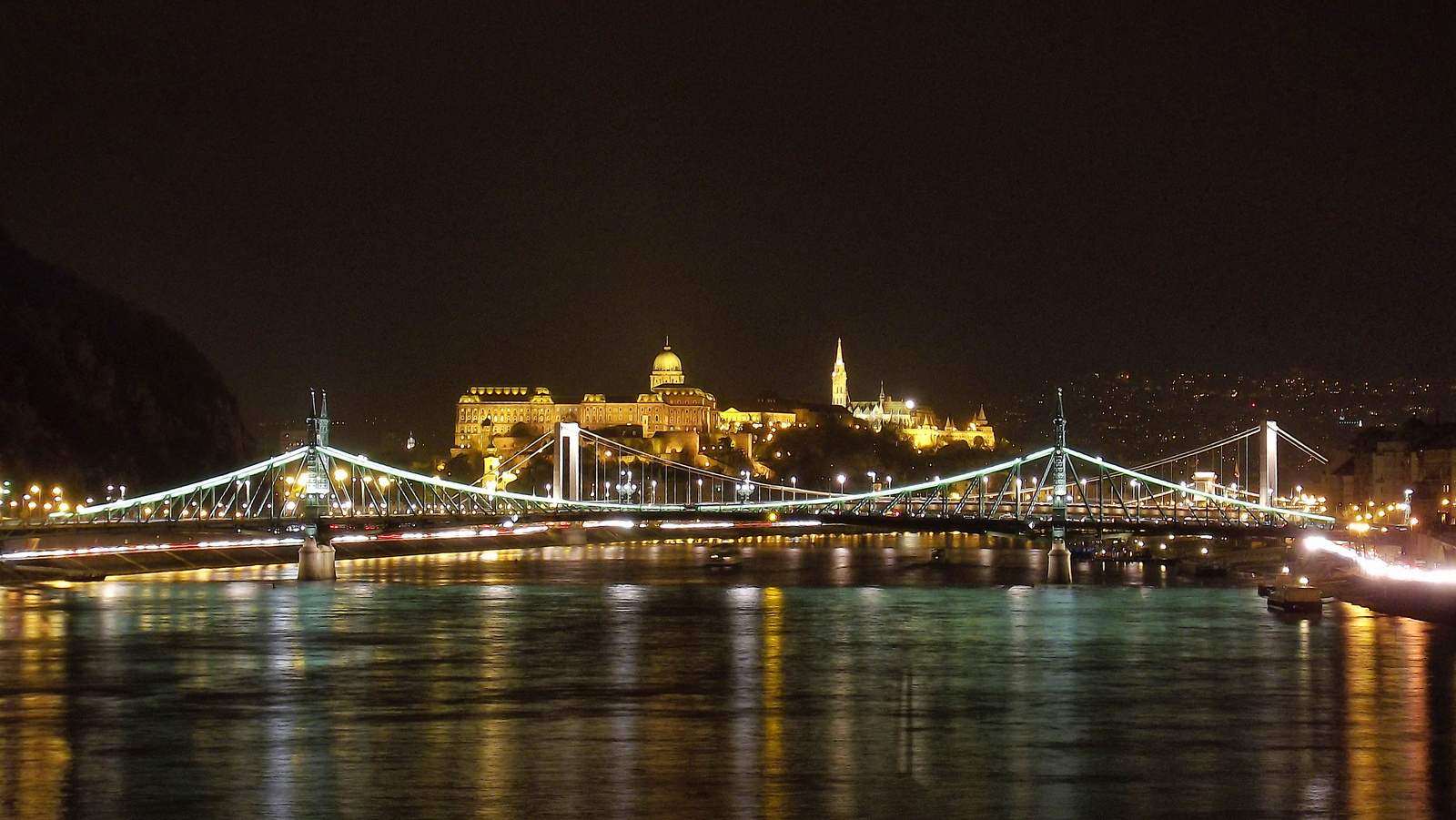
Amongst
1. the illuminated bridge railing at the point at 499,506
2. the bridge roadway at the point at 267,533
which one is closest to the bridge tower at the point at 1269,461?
the illuminated bridge railing at the point at 499,506

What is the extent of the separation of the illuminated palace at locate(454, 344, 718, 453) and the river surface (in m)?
133

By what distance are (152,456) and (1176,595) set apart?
3559 centimetres

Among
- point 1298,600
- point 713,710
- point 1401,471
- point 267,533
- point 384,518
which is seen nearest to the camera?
point 713,710

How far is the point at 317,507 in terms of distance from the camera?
2458 inches

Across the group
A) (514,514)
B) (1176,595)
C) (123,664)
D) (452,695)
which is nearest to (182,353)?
(514,514)

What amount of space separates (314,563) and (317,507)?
4.48 m

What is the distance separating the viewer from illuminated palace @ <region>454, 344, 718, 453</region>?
590 ft

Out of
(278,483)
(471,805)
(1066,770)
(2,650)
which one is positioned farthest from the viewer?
(278,483)

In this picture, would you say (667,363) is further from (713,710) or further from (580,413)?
(713,710)

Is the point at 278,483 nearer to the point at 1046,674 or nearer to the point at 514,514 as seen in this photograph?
the point at 514,514

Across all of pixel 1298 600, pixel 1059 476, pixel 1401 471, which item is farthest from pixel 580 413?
pixel 1298 600

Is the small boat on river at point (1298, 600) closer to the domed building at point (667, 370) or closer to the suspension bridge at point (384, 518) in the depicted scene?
the suspension bridge at point (384, 518)

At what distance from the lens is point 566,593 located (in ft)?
171

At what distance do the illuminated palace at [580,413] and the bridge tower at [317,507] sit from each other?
106m
